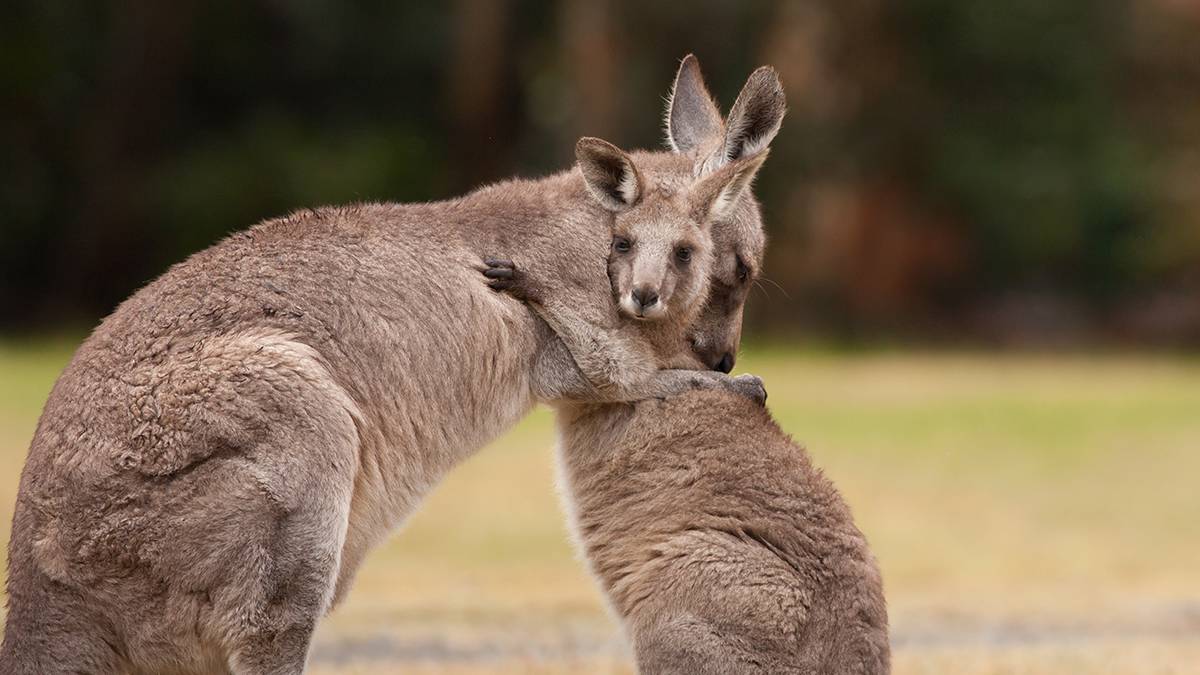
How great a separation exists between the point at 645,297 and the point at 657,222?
0.48 m

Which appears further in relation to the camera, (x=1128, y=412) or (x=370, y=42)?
(x=370, y=42)

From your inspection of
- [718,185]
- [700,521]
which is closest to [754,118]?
[718,185]

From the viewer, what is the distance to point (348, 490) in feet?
23.5

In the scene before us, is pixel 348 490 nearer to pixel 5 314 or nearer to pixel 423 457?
pixel 423 457

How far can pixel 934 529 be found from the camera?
1855 centimetres

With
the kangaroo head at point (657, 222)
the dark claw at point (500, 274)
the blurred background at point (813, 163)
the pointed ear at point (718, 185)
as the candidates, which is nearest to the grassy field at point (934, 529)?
the blurred background at point (813, 163)

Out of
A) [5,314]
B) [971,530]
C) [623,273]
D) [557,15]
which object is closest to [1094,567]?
[971,530]

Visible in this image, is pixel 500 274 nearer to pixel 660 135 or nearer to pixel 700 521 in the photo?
pixel 700 521

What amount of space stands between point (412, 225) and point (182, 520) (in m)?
2.10

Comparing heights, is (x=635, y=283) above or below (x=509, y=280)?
below

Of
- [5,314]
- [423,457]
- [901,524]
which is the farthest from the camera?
[5,314]

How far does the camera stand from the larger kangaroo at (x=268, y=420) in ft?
22.2

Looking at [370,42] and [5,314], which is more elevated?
[370,42]

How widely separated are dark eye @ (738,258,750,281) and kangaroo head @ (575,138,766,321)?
40cm
